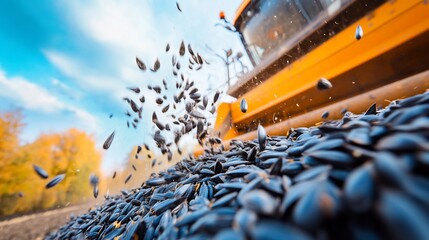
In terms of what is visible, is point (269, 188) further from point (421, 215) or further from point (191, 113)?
point (191, 113)

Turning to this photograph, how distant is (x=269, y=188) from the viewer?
2.62ft

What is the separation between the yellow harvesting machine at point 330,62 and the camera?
7.14 feet

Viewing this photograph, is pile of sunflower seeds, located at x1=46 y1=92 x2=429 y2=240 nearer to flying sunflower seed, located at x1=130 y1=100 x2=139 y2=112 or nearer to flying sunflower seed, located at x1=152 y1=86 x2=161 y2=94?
flying sunflower seed, located at x1=130 y1=100 x2=139 y2=112

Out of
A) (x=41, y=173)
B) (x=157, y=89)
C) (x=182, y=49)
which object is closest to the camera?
(x=41, y=173)

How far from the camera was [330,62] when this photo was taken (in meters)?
2.96

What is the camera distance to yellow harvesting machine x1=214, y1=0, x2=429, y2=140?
2.18 metres

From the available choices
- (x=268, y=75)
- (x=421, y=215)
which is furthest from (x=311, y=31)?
(x=421, y=215)

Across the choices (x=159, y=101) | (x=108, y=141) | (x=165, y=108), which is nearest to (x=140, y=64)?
(x=159, y=101)

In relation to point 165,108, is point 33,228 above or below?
below

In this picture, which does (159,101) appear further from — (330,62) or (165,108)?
(330,62)

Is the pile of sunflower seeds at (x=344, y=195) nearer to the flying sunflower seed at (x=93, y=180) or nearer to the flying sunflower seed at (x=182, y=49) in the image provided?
the flying sunflower seed at (x=93, y=180)

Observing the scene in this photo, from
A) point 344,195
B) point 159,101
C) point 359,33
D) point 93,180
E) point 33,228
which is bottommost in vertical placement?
point 33,228

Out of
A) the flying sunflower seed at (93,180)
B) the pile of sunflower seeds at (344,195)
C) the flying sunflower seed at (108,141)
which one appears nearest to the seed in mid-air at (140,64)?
the flying sunflower seed at (108,141)

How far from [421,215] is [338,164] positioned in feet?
Answer: 0.93
